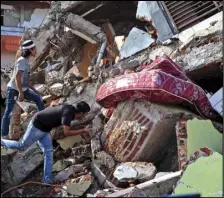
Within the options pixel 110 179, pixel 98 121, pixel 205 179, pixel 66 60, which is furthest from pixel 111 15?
pixel 205 179

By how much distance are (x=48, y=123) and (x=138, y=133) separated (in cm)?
104

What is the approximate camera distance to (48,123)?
6.62 m

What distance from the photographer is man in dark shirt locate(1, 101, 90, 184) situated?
254 inches

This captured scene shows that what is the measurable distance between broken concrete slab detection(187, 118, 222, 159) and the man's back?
1.32 m

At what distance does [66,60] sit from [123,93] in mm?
4454

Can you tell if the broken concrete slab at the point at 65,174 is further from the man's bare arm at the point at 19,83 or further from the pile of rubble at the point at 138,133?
the man's bare arm at the point at 19,83

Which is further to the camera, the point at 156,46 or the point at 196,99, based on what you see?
the point at 156,46

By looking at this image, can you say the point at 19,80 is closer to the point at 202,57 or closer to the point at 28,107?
the point at 28,107

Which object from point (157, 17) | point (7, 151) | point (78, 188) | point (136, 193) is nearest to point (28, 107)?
point (7, 151)

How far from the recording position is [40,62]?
10414 millimetres

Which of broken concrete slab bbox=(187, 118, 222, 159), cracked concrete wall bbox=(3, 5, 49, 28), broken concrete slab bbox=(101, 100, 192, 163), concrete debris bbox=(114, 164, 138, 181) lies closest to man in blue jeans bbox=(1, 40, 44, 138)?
broken concrete slab bbox=(101, 100, 192, 163)

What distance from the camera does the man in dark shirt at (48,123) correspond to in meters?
6.45

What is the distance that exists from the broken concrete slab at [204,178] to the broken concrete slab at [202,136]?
0.55 m

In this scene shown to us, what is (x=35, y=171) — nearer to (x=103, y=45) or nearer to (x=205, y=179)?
(x=205, y=179)
